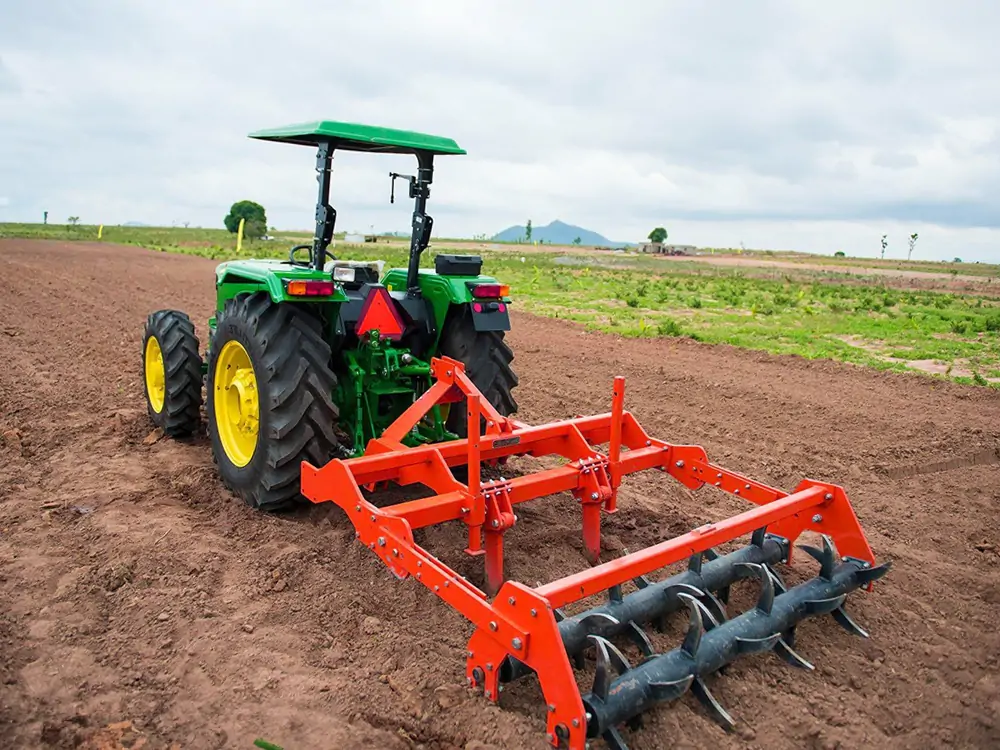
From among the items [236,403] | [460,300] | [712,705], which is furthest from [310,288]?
[712,705]

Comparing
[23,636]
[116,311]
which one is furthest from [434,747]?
[116,311]

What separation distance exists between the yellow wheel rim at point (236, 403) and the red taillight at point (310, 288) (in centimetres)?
67

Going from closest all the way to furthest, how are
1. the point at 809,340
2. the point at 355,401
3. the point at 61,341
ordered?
the point at 355,401, the point at 61,341, the point at 809,340

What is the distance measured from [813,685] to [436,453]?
1950 mm

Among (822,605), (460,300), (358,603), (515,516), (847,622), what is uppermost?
(460,300)

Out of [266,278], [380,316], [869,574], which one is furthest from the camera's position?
[380,316]

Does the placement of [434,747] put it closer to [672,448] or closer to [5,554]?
[672,448]

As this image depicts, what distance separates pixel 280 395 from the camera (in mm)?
4293

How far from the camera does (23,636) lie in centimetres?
331

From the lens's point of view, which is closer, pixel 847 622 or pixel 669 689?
pixel 669 689

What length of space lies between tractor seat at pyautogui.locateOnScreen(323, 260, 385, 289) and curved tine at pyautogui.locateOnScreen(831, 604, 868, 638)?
10.5 ft

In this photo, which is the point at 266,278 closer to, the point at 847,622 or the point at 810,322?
the point at 847,622

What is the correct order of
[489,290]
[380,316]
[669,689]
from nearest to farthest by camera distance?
[669,689], [380,316], [489,290]

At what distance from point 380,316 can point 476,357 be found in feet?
2.28
